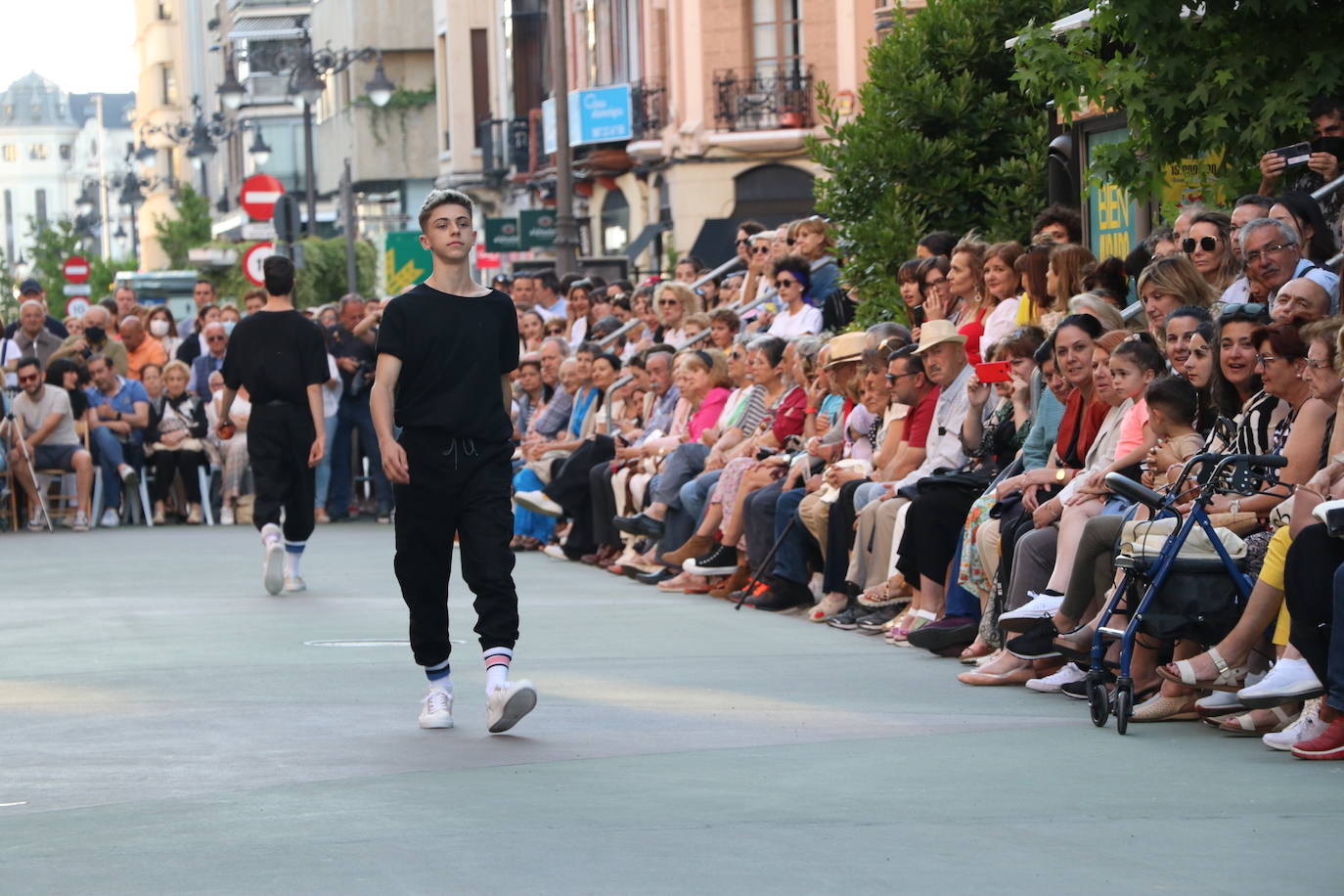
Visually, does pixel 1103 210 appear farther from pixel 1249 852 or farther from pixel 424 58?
pixel 424 58

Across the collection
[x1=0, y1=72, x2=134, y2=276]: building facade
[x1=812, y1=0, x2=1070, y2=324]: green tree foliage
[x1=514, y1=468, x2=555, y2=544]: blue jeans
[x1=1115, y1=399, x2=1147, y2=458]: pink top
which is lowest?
[x1=514, y1=468, x2=555, y2=544]: blue jeans

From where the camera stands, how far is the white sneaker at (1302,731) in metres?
8.55

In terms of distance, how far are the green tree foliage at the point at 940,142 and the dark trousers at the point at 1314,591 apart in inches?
372

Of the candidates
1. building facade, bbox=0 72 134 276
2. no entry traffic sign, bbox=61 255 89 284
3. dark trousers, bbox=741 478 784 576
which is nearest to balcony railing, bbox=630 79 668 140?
no entry traffic sign, bbox=61 255 89 284

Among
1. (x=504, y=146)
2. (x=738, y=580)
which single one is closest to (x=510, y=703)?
(x=738, y=580)

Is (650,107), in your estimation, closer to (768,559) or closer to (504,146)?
(504,146)

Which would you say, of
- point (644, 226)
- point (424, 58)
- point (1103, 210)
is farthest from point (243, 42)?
point (1103, 210)

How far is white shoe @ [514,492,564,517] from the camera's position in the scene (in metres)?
19.2

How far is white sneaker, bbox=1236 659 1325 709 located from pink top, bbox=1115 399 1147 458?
2.34 meters

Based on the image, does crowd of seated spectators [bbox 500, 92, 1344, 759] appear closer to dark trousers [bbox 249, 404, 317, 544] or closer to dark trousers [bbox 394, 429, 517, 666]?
dark trousers [bbox 394, 429, 517, 666]

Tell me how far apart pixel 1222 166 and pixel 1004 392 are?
83.7 inches

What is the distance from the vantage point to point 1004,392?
41.3ft

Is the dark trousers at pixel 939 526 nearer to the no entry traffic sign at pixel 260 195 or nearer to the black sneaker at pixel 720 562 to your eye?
the black sneaker at pixel 720 562

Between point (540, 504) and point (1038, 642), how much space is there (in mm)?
9064
